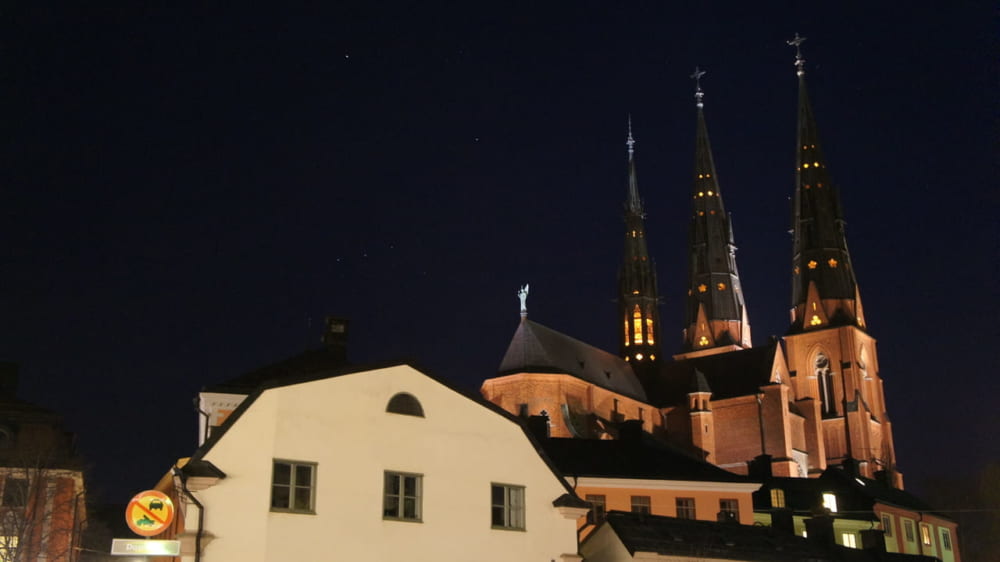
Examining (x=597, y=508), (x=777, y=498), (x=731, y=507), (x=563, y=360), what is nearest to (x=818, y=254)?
(x=563, y=360)

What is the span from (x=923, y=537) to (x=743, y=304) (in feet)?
221

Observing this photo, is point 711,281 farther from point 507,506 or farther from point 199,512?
point 199,512

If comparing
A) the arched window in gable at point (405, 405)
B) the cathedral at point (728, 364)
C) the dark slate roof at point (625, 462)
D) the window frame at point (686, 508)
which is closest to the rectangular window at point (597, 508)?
the dark slate roof at point (625, 462)

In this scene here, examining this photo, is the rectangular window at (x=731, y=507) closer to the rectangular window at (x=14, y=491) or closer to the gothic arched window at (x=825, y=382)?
the rectangular window at (x=14, y=491)

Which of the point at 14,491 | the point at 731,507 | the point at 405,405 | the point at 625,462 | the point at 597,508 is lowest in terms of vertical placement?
the point at 597,508

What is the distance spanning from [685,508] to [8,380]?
28214mm

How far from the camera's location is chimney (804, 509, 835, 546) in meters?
44.4

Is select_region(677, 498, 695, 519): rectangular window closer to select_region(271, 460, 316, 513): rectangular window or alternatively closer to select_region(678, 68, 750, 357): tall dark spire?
select_region(271, 460, 316, 513): rectangular window

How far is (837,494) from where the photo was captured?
60.7 metres

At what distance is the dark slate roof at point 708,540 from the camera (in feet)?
113

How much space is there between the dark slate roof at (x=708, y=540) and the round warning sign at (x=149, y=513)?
13.8 meters

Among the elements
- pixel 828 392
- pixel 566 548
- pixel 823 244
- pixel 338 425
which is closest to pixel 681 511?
pixel 566 548

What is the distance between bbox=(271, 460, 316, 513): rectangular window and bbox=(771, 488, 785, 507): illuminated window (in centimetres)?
3377

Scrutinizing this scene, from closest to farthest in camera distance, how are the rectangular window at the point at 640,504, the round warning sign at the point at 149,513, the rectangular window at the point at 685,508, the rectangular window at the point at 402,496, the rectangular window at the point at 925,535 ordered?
the round warning sign at the point at 149,513 → the rectangular window at the point at 402,496 → the rectangular window at the point at 640,504 → the rectangular window at the point at 685,508 → the rectangular window at the point at 925,535
